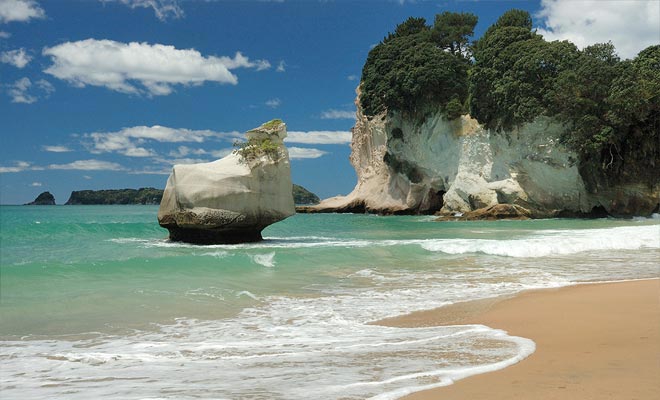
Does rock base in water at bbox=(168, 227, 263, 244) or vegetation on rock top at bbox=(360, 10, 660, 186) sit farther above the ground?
vegetation on rock top at bbox=(360, 10, 660, 186)

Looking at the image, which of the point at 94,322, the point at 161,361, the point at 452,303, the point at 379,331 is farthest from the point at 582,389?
the point at 94,322

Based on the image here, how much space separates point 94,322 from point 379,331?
159 inches

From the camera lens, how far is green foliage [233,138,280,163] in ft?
62.8

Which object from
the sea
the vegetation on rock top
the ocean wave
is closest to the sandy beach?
the sea

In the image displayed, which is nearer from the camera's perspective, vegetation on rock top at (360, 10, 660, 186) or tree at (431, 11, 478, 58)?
vegetation on rock top at (360, 10, 660, 186)

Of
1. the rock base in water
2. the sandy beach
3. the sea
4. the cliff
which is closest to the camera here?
the sandy beach

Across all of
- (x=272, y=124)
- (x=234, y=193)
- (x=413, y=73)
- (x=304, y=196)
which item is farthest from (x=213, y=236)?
(x=304, y=196)

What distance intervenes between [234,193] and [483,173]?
29342 millimetres

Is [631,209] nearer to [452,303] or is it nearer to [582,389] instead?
[452,303]

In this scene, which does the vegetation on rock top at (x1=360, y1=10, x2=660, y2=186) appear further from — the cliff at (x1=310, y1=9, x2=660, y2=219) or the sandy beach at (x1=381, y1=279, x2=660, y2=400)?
the sandy beach at (x1=381, y1=279, x2=660, y2=400)

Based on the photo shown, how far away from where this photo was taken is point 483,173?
43.4m

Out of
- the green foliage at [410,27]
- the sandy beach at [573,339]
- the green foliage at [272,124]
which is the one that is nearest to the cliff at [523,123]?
the green foliage at [410,27]

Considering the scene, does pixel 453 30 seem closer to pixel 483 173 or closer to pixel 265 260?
pixel 483 173

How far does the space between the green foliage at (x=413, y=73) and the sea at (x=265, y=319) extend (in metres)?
32.4
